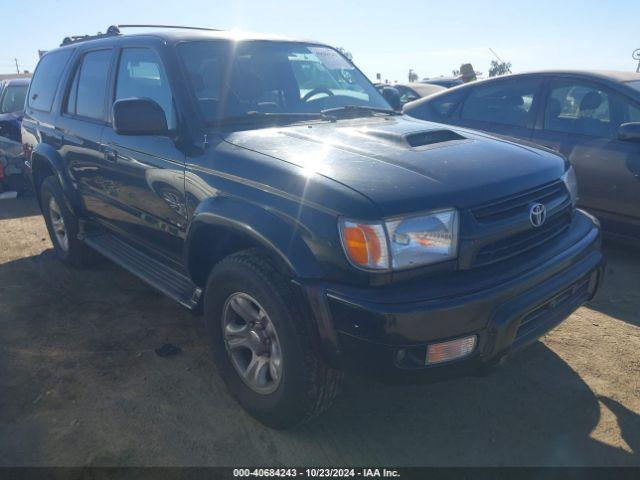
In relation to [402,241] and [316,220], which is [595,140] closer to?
[402,241]

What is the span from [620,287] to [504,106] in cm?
206

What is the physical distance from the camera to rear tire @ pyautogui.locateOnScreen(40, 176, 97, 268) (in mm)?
4480

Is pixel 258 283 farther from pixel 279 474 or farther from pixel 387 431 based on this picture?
pixel 387 431

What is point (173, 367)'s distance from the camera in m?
3.07

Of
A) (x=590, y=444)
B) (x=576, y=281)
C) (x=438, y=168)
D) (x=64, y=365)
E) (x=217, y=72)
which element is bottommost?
(x=64, y=365)

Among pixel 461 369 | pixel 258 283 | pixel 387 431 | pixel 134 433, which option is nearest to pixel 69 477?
pixel 134 433

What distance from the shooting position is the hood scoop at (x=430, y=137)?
2.59 m

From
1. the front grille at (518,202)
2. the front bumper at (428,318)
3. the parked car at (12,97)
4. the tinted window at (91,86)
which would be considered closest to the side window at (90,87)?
the tinted window at (91,86)

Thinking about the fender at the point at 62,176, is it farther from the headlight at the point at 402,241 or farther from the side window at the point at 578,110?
the side window at the point at 578,110

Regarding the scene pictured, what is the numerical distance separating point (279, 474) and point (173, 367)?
1128 mm

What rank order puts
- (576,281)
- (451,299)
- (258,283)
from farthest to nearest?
(576,281) < (258,283) < (451,299)

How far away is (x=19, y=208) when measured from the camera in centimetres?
729

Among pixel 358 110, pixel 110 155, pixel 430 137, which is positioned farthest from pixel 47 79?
pixel 430 137

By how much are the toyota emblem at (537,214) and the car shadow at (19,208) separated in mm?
6763
